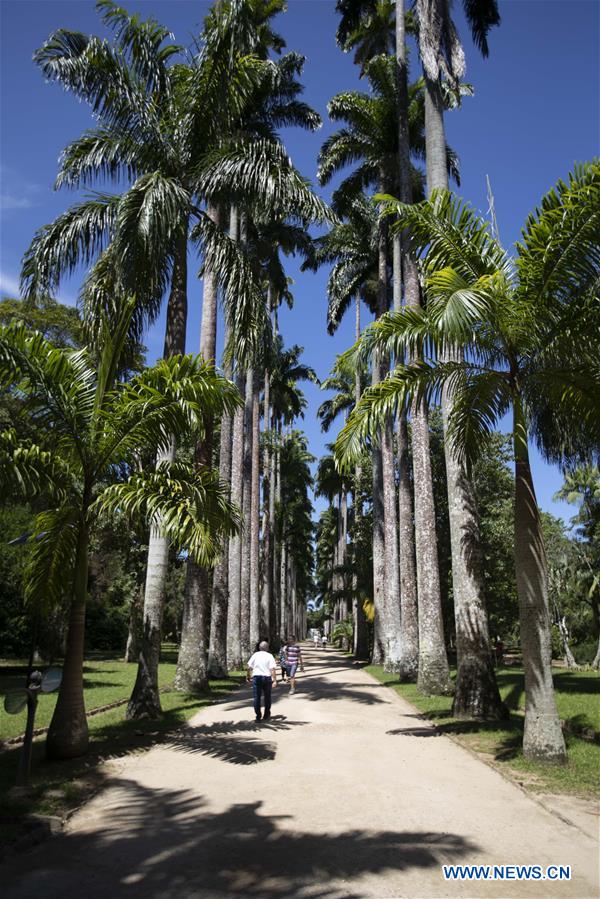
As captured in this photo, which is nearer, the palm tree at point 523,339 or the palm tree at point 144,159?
the palm tree at point 523,339

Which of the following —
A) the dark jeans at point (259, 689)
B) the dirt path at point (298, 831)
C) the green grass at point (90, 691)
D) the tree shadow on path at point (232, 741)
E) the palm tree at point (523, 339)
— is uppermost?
the palm tree at point (523, 339)

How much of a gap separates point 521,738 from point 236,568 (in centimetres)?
1629

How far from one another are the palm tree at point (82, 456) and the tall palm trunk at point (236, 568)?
46.9 feet

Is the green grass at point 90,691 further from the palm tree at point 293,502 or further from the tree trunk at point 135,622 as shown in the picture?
the palm tree at point 293,502

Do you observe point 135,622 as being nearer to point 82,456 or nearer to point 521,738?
point 82,456

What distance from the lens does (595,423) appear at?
8477 mm

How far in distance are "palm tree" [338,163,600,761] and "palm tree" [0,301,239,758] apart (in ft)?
8.40

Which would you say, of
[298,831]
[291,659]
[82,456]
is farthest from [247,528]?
[298,831]

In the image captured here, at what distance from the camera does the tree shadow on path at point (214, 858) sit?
399cm

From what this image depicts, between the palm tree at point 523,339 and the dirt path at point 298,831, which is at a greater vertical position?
the palm tree at point 523,339

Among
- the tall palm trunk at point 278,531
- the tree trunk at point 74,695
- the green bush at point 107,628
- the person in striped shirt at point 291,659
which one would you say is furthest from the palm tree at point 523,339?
the green bush at point 107,628

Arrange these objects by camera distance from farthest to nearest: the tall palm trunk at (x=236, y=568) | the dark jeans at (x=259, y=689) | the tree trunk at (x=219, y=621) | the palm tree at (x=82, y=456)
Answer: the tall palm trunk at (x=236, y=568) < the tree trunk at (x=219, y=621) < the dark jeans at (x=259, y=689) < the palm tree at (x=82, y=456)

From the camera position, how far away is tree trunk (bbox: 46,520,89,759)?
7.68 m

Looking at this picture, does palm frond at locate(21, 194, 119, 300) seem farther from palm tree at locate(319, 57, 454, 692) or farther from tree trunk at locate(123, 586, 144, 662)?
tree trunk at locate(123, 586, 144, 662)
